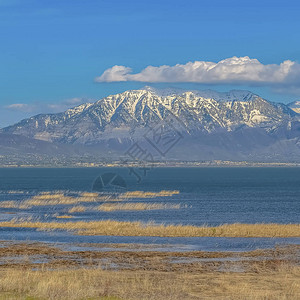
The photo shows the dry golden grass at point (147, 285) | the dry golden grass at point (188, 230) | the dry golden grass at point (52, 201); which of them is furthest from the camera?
the dry golden grass at point (52, 201)

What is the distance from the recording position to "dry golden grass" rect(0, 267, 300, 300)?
35.3 metres

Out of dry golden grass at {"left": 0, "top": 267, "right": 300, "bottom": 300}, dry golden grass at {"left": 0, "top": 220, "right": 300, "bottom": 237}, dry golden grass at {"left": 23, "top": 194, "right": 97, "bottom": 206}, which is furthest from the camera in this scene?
dry golden grass at {"left": 23, "top": 194, "right": 97, "bottom": 206}

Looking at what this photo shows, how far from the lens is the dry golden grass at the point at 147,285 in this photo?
3531 cm

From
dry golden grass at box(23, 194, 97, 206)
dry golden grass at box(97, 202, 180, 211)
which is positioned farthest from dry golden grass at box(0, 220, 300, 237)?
Answer: dry golden grass at box(23, 194, 97, 206)

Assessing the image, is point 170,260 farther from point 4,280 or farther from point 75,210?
point 75,210

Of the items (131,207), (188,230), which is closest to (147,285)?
(188,230)

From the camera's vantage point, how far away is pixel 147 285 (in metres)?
38.5

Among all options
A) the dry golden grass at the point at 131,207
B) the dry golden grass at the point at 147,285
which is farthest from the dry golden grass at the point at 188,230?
the dry golden grass at the point at 131,207

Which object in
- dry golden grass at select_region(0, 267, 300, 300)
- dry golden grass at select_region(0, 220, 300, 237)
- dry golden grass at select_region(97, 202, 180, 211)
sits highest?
dry golden grass at select_region(0, 267, 300, 300)

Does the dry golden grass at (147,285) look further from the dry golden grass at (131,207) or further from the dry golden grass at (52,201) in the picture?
the dry golden grass at (52,201)

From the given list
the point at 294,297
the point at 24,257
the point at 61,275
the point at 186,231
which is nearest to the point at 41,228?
the point at 186,231

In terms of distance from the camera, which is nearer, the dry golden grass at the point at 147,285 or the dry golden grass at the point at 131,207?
the dry golden grass at the point at 147,285

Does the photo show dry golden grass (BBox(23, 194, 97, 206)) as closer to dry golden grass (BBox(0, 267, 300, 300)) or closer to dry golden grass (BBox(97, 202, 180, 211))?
dry golden grass (BBox(97, 202, 180, 211))

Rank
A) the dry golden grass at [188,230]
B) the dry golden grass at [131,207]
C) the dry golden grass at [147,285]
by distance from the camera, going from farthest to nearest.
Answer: the dry golden grass at [131,207], the dry golden grass at [188,230], the dry golden grass at [147,285]
